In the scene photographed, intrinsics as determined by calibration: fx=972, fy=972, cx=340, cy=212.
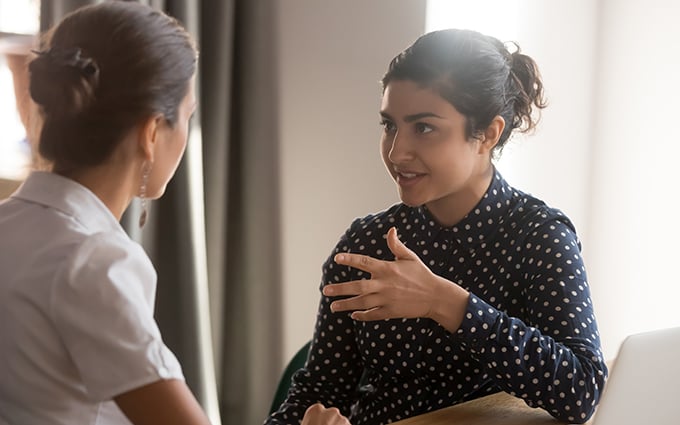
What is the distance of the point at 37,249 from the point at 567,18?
2348 millimetres

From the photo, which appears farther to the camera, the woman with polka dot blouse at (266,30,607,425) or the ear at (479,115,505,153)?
the ear at (479,115,505,153)

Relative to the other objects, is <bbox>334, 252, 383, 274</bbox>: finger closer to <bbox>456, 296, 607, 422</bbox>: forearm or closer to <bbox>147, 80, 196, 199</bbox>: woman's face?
<bbox>456, 296, 607, 422</bbox>: forearm

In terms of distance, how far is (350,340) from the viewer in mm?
1669

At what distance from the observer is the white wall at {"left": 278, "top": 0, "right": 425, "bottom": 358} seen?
2.85 m

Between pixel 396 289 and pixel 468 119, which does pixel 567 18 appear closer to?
pixel 468 119

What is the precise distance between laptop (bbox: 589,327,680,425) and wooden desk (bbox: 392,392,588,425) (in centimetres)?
42

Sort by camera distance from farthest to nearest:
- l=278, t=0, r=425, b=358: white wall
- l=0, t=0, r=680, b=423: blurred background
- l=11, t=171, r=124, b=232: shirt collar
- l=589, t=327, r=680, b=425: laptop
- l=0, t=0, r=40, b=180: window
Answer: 1. l=278, t=0, r=425, b=358: white wall
2. l=0, t=0, r=680, b=423: blurred background
3. l=0, t=0, r=40, b=180: window
4. l=11, t=171, r=124, b=232: shirt collar
5. l=589, t=327, r=680, b=425: laptop

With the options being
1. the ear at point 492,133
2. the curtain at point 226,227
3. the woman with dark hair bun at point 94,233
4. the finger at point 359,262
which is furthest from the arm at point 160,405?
the curtain at point 226,227

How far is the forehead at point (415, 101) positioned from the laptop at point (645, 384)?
2.20ft

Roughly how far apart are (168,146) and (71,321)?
0.29 meters

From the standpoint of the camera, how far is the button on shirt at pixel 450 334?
146 cm

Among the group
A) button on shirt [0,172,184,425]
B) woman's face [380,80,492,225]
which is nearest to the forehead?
woman's face [380,80,492,225]

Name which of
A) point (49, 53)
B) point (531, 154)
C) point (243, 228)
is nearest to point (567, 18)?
point (531, 154)

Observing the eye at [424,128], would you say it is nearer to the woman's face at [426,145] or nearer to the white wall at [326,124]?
the woman's face at [426,145]
